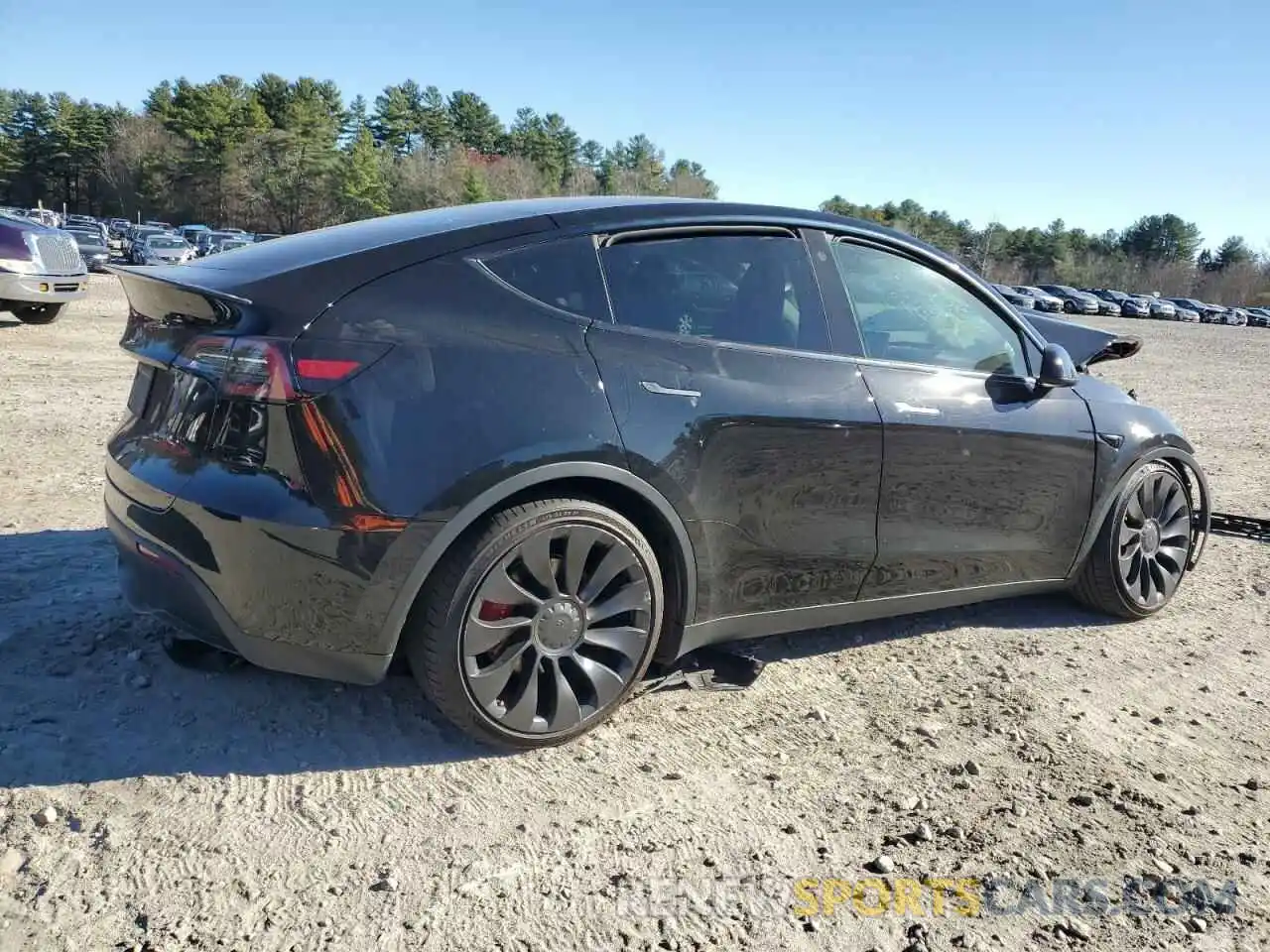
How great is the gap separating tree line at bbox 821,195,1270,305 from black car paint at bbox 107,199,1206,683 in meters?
95.1

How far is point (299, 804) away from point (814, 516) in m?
1.92

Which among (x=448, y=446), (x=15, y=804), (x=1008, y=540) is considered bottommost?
(x=15, y=804)

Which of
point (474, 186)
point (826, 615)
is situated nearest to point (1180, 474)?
point (826, 615)

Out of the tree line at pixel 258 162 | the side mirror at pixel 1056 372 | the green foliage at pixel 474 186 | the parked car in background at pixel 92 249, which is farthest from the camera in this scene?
the tree line at pixel 258 162

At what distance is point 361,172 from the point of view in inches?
3209

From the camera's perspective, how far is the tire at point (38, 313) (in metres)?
13.2

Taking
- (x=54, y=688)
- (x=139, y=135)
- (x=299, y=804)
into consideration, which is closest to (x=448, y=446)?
(x=299, y=804)

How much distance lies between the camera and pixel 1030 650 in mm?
4086

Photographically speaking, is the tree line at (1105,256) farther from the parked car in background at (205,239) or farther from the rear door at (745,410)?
the rear door at (745,410)

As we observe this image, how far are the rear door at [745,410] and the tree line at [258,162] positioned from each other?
73.7m

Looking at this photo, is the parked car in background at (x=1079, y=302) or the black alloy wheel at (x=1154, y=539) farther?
the parked car in background at (x=1079, y=302)

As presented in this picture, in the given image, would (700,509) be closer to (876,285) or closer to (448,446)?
(448,446)

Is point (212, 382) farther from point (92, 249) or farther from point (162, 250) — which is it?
point (92, 249)

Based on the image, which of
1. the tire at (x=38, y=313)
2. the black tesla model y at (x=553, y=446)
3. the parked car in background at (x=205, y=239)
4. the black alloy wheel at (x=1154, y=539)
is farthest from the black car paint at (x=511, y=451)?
the parked car in background at (x=205, y=239)
